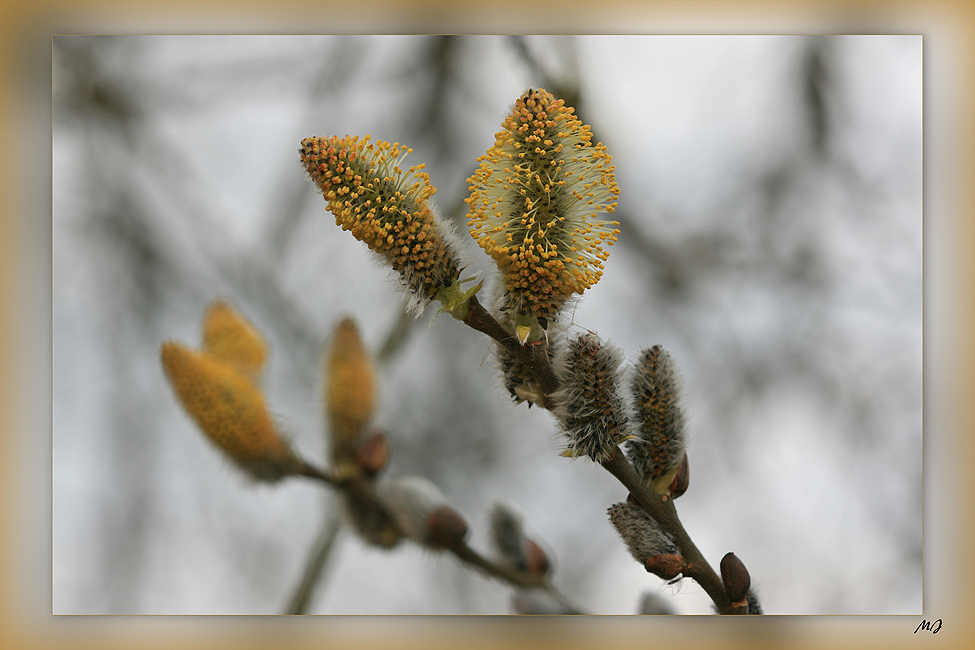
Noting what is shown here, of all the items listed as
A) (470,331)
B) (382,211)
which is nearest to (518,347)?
(382,211)

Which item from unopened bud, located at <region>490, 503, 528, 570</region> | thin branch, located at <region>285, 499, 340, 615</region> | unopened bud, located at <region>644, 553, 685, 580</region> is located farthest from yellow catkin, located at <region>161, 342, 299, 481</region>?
unopened bud, located at <region>644, 553, 685, 580</region>

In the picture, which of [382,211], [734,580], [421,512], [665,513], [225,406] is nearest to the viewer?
[382,211]

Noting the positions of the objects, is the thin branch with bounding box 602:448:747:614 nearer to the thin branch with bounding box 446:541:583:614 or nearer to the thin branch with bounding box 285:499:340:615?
the thin branch with bounding box 446:541:583:614

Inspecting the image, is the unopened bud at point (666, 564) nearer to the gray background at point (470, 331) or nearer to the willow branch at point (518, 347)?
the willow branch at point (518, 347)

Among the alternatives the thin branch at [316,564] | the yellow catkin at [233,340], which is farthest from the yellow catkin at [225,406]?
the thin branch at [316,564]

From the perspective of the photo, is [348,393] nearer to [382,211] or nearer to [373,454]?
[373,454]
